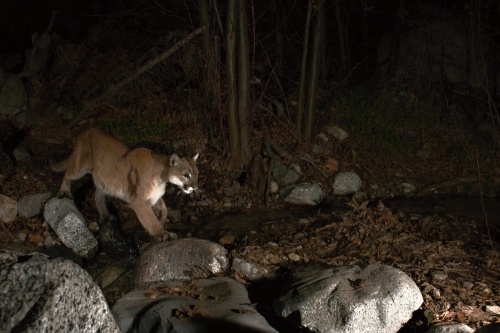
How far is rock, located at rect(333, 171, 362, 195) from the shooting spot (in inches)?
365

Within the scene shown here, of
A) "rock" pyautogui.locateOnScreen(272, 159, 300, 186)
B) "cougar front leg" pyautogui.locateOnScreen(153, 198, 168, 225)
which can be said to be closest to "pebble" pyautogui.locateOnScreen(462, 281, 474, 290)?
"rock" pyautogui.locateOnScreen(272, 159, 300, 186)

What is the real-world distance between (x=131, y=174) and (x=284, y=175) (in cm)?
251

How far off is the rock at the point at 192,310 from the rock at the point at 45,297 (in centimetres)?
137

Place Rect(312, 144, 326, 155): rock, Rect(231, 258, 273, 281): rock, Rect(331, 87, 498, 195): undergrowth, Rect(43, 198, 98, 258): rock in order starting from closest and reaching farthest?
1. Rect(231, 258, 273, 281): rock
2. Rect(43, 198, 98, 258): rock
3. Rect(312, 144, 326, 155): rock
4. Rect(331, 87, 498, 195): undergrowth

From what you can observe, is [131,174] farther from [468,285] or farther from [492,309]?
[492,309]

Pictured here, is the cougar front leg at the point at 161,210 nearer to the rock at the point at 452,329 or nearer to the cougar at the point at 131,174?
the cougar at the point at 131,174

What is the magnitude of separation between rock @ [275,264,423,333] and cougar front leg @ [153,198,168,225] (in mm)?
3112

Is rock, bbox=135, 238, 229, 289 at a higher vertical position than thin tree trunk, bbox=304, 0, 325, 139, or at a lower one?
lower

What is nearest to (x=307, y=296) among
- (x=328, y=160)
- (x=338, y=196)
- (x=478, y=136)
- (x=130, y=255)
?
(x=130, y=255)

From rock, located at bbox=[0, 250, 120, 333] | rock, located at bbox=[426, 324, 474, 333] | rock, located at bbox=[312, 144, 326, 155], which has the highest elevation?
rock, located at bbox=[0, 250, 120, 333]

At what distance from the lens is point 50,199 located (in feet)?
27.0

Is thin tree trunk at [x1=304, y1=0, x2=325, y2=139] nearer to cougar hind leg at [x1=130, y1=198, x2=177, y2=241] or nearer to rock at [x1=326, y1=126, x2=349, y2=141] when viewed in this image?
rock at [x1=326, y1=126, x2=349, y2=141]

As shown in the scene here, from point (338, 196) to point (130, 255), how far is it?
3.30m

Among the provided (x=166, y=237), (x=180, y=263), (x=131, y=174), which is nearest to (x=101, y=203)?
(x=131, y=174)
